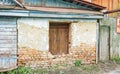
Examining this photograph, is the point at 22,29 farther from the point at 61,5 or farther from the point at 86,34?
the point at 86,34

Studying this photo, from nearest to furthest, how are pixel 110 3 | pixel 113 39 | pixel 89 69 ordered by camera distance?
pixel 89 69
pixel 113 39
pixel 110 3

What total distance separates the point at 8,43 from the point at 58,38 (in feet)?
8.03

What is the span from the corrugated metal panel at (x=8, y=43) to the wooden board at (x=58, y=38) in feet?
6.09

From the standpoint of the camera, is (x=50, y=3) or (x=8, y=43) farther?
(x=50, y=3)

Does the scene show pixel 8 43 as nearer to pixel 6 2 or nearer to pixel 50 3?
pixel 6 2

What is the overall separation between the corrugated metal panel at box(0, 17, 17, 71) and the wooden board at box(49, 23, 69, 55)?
1857mm

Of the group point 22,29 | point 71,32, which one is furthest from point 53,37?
point 22,29

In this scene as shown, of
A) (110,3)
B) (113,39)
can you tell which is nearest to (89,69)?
(113,39)

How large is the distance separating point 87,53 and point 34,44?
8.80 ft

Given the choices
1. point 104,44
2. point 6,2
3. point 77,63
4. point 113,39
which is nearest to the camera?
point 6,2

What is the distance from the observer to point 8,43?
35.6 feet

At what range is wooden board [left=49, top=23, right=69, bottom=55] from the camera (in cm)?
1216

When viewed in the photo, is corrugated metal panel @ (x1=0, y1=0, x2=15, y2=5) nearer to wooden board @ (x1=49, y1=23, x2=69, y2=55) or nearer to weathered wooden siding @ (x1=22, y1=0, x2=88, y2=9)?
weathered wooden siding @ (x1=22, y1=0, x2=88, y2=9)

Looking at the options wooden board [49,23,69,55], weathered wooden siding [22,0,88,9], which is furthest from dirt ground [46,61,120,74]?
weathered wooden siding [22,0,88,9]
